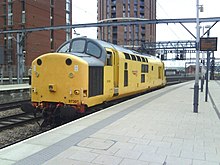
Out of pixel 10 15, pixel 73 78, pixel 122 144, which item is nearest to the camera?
pixel 122 144

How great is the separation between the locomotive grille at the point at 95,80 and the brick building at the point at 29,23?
3592 cm

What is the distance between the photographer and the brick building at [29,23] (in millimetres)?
45625

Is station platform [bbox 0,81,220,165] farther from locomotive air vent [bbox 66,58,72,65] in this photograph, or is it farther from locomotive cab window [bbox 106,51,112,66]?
locomotive cab window [bbox 106,51,112,66]

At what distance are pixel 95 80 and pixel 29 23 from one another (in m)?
39.8

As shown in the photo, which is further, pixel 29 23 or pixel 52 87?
pixel 29 23

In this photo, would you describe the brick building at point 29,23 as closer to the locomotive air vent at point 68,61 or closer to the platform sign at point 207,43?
the platform sign at point 207,43

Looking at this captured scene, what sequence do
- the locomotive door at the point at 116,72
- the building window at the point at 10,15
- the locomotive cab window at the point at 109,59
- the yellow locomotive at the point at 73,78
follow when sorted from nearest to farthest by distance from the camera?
1. the yellow locomotive at the point at 73,78
2. the locomotive cab window at the point at 109,59
3. the locomotive door at the point at 116,72
4. the building window at the point at 10,15

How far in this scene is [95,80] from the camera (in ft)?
31.2

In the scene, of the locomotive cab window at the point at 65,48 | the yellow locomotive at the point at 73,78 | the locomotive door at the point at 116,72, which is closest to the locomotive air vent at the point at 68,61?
the yellow locomotive at the point at 73,78

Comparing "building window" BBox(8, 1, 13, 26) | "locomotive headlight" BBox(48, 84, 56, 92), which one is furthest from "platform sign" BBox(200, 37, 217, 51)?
"building window" BBox(8, 1, 13, 26)

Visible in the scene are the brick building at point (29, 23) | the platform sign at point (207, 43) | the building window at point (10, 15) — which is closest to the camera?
the platform sign at point (207, 43)

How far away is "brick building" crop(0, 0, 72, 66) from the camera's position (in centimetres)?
4562

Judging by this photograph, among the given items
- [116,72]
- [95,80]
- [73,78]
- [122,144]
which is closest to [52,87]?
[73,78]

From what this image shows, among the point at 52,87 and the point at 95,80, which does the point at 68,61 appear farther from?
the point at 95,80
